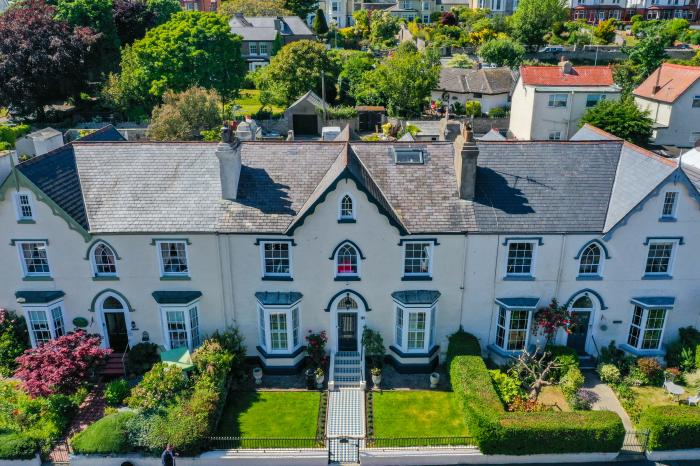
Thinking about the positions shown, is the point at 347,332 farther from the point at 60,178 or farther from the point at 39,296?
the point at 60,178

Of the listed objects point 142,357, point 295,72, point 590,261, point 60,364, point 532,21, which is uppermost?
point 532,21

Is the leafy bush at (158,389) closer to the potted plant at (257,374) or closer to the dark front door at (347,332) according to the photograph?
the potted plant at (257,374)

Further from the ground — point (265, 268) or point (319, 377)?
point (265, 268)

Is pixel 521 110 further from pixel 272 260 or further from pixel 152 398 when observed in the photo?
pixel 152 398

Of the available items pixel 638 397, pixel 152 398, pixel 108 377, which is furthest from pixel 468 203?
pixel 108 377

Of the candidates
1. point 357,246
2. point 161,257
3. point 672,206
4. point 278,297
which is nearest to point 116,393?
point 161,257

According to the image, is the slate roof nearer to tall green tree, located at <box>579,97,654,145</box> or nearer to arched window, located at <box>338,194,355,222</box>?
arched window, located at <box>338,194,355,222</box>
